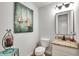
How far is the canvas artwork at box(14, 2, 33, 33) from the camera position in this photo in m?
1.50

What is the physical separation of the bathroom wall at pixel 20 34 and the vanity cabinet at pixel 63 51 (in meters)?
0.54

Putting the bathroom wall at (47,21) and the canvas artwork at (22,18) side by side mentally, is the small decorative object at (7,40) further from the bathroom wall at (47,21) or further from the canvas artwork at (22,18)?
the bathroom wall at (47,21)

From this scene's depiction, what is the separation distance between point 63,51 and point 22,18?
126 centimetres

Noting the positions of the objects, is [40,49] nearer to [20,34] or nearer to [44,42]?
[44,42]

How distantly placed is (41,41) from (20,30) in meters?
0.66

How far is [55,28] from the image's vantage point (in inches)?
71.3

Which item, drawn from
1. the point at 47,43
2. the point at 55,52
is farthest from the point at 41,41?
the point at 55,52

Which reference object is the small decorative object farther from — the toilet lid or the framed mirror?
the framed mirror

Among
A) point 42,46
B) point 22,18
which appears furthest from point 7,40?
point 42,46

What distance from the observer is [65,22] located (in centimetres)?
174

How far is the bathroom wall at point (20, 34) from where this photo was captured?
1.26 m

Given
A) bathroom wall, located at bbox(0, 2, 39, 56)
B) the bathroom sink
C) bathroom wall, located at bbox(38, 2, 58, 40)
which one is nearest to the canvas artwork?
bathroom wall, located at bbox(0, 2, 39, 56)

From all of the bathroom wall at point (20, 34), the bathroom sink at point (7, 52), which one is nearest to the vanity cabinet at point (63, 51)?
the bathroom wall at point (20, 34)

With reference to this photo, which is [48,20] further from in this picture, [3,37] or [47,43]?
[3,37]
